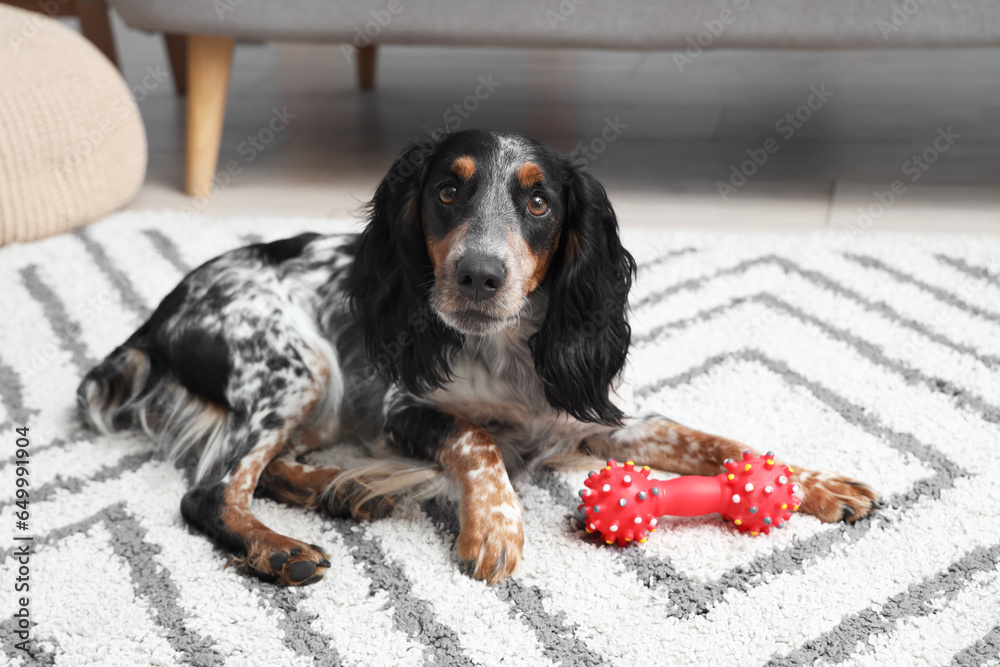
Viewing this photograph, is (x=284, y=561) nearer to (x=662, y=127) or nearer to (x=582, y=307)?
(x=582, y=307)

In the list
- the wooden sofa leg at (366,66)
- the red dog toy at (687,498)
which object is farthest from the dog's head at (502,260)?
the wooden sofa leg at (366,66)

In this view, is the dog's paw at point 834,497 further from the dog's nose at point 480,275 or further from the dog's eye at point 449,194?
the dog's eye at point 449,194

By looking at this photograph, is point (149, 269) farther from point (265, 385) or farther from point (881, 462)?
point (881, 462)

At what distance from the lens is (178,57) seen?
17.3 ft

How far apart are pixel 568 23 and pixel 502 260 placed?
2033mm

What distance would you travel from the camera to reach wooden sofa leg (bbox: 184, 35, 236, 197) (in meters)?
3.75

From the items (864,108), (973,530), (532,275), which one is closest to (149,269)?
(532,275)

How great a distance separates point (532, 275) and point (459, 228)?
0.18 metres

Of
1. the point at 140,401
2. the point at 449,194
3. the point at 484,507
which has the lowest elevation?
the point at 140,401

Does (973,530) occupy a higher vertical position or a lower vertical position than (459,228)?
lower

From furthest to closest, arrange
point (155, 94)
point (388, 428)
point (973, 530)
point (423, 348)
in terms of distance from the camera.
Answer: point (155, 94) → point (388, 428) → point (423, 348) → point (973, 530)

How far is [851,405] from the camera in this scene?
2291mm

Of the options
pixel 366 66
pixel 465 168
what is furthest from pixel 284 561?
pixel 366 66

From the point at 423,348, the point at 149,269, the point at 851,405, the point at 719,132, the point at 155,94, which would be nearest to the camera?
the point at 423,348
